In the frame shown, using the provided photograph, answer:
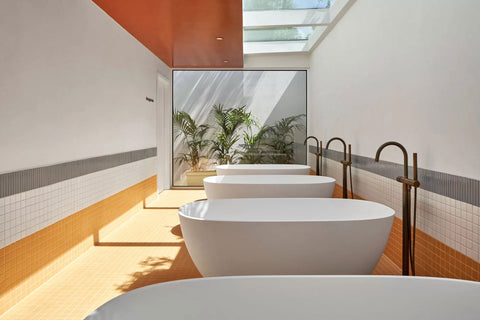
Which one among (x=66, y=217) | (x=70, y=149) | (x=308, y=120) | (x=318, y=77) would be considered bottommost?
(x=66, y=217)

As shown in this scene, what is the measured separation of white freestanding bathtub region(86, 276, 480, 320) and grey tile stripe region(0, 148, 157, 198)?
4.61 feet

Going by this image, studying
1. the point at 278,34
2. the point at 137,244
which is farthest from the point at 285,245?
the point at 278,34

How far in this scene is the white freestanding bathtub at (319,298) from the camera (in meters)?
1.61

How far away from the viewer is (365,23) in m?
3.89

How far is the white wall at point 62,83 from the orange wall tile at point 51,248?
0.52 m

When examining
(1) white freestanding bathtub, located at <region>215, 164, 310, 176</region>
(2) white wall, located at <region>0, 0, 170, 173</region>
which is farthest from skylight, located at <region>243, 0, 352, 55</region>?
(1) white freestanding bathtub, located at <region>215, 164, 310, 176</region>

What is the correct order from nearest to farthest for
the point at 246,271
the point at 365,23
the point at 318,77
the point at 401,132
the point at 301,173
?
the point at 246,271, the point at 401,132, the point at 365,23, the point at 301,173, the point at 318,77

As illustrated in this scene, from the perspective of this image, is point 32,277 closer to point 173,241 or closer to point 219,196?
point 173,241

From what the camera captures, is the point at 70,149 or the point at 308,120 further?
the point at 308,120

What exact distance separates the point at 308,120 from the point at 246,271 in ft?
16.7

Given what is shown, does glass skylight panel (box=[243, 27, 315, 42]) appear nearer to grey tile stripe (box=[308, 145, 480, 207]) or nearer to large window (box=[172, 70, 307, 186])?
large window (box=[172, 70, 307, 186])

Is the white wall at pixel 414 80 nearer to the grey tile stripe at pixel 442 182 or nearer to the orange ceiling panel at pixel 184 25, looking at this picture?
the grey tile stripe at pixel 442 182

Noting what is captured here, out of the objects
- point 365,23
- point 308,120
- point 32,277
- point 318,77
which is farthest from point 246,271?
point 308,120

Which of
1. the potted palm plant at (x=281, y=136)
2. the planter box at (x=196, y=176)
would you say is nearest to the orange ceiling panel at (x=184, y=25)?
the potted palm plant at (x=281, y=136)
